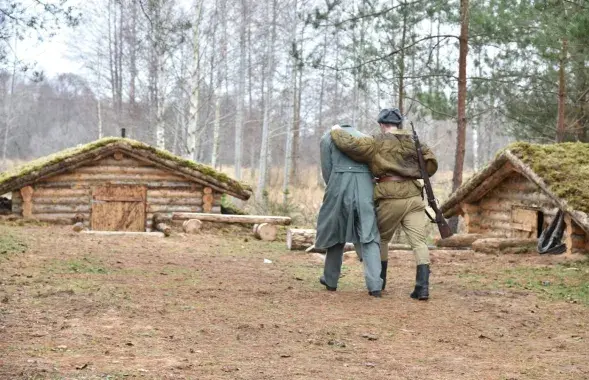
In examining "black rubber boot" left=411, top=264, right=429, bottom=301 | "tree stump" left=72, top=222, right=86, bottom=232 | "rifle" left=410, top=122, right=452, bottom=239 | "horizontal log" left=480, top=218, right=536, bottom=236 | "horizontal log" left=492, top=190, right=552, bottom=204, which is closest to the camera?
"black rubber boot" left=411, top=264, right=429, bottom=301

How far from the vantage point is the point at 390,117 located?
877 cm

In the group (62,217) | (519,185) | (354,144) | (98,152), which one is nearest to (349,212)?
(354,144)

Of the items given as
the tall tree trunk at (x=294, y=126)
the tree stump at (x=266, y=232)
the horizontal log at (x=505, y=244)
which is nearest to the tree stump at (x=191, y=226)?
the tree stump at (x=266, y=232)

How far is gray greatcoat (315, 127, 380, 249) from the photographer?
8.65 meters

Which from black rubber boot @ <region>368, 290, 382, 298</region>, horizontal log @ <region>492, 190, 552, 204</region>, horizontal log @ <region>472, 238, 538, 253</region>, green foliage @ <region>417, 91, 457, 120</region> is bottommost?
black rubber boot @ <region>368, 290, 382, 298</region>

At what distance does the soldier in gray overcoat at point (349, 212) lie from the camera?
8.60 m

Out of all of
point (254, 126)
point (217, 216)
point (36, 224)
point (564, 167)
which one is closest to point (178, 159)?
point (217, 216)

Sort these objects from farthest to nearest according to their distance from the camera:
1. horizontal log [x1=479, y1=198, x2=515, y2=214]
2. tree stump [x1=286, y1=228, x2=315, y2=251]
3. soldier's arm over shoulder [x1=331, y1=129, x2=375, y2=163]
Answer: horizontal log [x1=479, y1=198, x2=515, y2=214]
tree stump [x1=286, y1=228, x2=315, y2=251]
soldier's arm over shoulder [x1=331, y1=129, x2=375, y2=163]

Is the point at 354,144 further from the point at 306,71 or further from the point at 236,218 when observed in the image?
the point at 306,71

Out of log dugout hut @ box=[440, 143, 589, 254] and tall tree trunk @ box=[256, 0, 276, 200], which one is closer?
log dugout hut @ box=[440, 143, 589, 254]

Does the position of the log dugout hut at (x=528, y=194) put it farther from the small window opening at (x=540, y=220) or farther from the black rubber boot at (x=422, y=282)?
the black rubber boot at (x=422, y=282)

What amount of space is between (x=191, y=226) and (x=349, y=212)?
9.47 meters

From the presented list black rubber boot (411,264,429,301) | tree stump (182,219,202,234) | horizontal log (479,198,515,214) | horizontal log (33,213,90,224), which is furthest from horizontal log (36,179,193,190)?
black rubber boot (411,264,429,301)

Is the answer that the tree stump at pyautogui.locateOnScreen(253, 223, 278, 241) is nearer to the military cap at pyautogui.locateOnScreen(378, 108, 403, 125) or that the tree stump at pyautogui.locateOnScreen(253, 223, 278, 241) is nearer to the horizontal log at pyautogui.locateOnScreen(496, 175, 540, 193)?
the horizontal log at pyautogui.locateOnScreen(496, 175, 540, 193)
